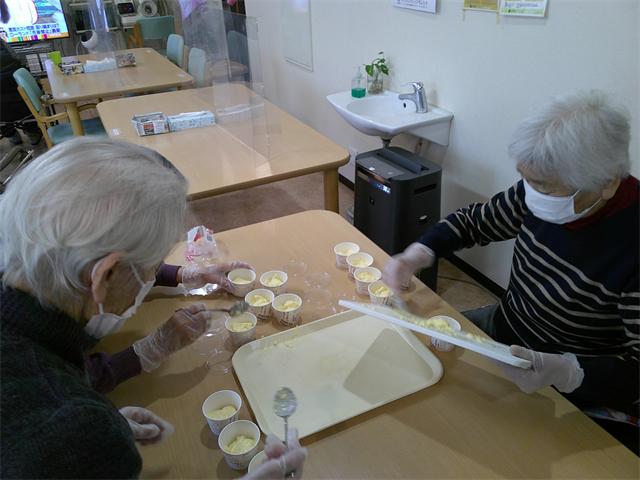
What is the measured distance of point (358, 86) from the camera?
2.77 meters

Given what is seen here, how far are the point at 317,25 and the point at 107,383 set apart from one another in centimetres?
304

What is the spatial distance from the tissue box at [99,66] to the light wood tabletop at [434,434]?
3.62 m

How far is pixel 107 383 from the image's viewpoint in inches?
39.8

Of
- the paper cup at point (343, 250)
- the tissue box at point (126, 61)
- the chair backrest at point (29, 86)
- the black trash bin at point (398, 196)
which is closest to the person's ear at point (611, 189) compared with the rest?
the paper cup at point (343, 250)

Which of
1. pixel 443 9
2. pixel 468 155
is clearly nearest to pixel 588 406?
pixel 468 155

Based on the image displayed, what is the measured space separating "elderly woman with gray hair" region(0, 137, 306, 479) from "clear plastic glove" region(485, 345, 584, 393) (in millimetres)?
502

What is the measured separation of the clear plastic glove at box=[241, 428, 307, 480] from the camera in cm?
80

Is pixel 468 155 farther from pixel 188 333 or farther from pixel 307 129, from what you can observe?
pixel 188 333

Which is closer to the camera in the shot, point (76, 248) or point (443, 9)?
point (76, 248)

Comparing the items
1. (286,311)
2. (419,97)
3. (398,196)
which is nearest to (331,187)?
(398,196)

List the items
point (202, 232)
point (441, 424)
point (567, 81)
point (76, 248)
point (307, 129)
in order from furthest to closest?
point (307, 129) < point (567, 81) < point (202, 232) < point (441, 424) < point (76, 248)

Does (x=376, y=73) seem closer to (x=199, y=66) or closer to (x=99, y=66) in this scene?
(x=199, y=66)

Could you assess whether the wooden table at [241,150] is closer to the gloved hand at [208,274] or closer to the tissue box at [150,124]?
the tissue box at [150,124]

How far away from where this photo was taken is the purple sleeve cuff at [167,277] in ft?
4.41
